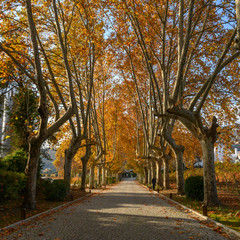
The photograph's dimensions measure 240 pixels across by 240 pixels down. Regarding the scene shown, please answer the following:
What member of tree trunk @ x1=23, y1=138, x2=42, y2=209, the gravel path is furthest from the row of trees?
the gravel path

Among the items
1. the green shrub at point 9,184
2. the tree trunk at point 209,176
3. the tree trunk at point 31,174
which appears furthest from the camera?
the tree trunk at point 209,176

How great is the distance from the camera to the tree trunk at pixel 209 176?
9656mm

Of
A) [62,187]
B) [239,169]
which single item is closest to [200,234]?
[62,187]

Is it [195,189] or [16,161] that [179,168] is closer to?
[195,189]

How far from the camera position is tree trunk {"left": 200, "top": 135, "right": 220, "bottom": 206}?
9.66 metres

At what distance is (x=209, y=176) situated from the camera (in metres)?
9.84

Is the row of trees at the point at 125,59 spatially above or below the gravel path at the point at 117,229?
above

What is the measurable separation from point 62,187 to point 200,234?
890 cm

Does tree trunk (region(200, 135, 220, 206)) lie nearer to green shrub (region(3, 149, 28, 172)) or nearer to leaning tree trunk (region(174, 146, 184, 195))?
leaning tree trunk (region(174, 146, 184, 195))

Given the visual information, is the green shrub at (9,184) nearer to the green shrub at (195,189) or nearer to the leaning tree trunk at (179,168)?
the green shrub at (195,189)

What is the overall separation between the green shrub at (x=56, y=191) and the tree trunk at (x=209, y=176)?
24.9 feet

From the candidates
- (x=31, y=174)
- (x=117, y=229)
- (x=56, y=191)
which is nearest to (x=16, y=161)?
(x=56, y=191)

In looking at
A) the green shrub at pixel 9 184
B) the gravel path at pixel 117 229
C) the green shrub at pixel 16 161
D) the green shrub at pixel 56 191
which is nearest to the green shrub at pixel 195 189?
the gravel path at pixel 117 229

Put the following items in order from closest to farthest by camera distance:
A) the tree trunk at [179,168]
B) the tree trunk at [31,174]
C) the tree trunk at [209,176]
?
the tree trunk at [31,174], the tree trunk at [209,176], the tree trunk at [179,168]
